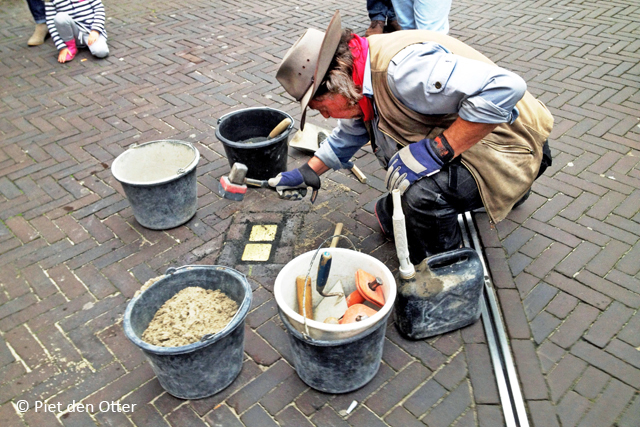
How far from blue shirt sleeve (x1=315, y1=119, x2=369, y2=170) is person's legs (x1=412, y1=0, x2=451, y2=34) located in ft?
7.84

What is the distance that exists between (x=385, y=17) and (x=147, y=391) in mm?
5451

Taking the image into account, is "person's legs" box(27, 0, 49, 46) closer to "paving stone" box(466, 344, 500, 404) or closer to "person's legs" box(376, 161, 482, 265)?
"person's legs" box(376, 161, 482, 265)

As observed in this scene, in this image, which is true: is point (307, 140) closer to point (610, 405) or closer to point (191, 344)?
point (191, 344)

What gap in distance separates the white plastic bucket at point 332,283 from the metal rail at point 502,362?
0.69 meters

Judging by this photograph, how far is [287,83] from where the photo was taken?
274 centimetres

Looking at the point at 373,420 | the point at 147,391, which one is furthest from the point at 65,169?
the point at 373,420

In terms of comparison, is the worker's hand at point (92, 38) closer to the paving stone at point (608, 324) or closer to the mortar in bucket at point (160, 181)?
the mortar in bucket at point (160, 181)

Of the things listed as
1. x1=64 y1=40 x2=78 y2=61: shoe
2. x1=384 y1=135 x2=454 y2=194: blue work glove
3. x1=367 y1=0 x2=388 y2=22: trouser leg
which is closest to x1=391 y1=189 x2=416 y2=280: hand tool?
x1=384 y1=135 x2=454 y2=194: blue work glove

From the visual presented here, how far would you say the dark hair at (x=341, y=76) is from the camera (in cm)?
262

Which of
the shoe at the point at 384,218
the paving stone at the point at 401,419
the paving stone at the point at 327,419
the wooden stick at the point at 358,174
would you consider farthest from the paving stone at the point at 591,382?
the wooden stick at the point at 358,174

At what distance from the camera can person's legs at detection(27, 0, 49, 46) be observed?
22.2 feet

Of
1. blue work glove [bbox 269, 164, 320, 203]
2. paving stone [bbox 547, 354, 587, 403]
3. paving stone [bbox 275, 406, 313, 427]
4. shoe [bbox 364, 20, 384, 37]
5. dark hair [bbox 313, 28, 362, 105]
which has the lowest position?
paving stone [bbox 275, 406, 313, 427]

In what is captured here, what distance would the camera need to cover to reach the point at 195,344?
92.4 inches

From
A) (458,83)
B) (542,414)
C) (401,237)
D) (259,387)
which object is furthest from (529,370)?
(458,83)
